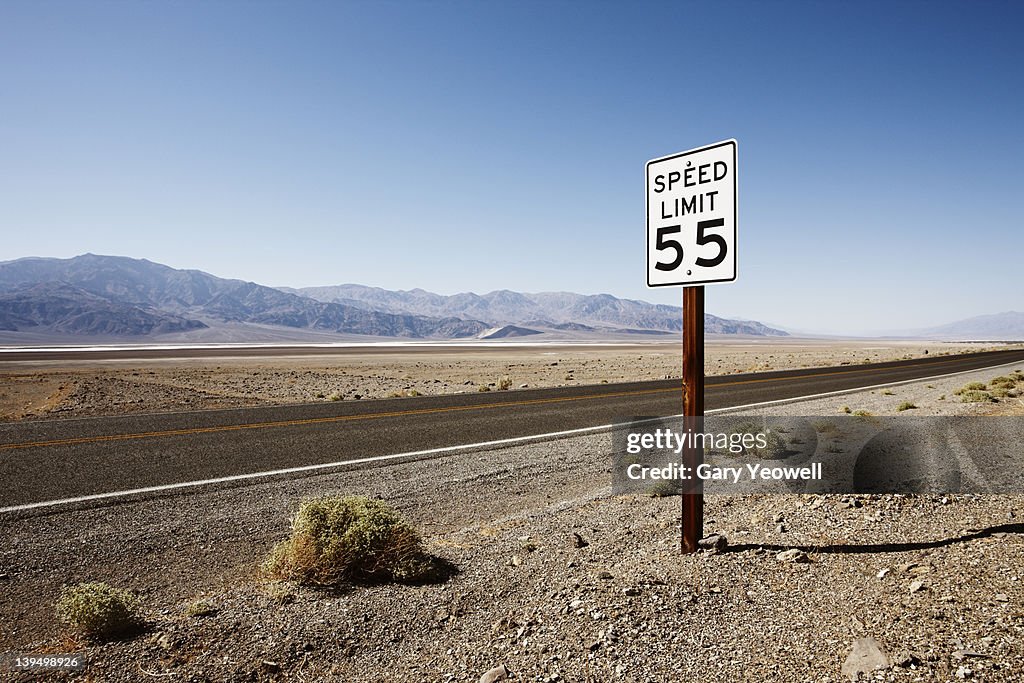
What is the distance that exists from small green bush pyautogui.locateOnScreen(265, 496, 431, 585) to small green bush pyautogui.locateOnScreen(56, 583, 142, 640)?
1104 millimetres

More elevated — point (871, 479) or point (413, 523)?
point (871, 479)

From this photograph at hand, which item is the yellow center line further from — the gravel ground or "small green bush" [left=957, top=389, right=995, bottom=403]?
"small green bush" [left=957, top=389, right=995, bottom=403]

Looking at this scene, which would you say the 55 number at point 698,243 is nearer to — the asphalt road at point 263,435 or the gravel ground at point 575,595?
the gravel ground at point 575,595

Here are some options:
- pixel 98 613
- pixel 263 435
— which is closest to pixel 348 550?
pixel 98 613

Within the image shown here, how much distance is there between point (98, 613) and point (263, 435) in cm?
771

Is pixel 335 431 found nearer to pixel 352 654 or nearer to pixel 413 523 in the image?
pixel 413 523

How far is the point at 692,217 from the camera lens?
4.30 metres

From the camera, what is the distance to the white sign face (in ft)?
13.5

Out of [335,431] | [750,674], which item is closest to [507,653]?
[750,674]

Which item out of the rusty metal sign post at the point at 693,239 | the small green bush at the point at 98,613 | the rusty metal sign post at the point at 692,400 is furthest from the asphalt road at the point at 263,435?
the rusty metal sign post at the point at 693,239

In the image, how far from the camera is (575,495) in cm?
775

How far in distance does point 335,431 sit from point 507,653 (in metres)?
8.97
